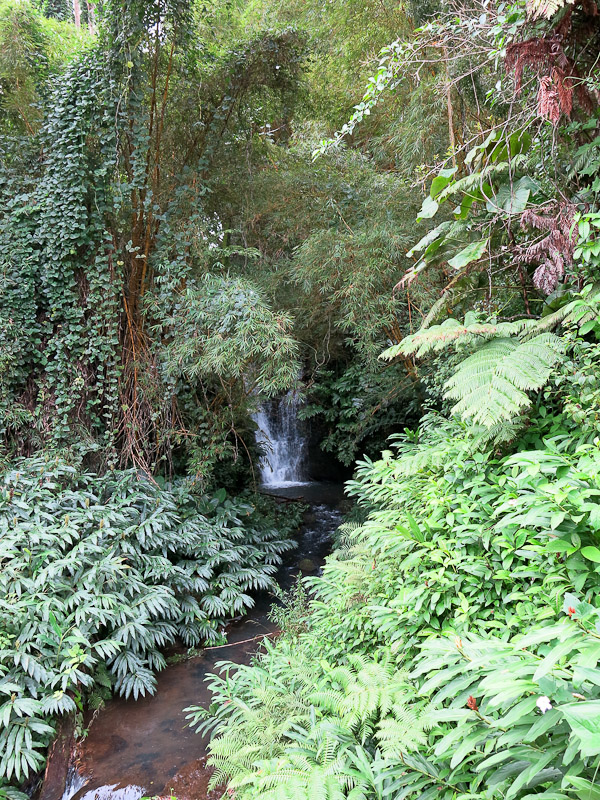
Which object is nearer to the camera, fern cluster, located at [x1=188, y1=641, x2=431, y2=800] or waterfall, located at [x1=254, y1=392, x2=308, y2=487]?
fern cluster, located at [x1=188, y1=641, x2=431, y2=800]

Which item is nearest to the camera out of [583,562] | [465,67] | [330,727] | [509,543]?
[583,562]

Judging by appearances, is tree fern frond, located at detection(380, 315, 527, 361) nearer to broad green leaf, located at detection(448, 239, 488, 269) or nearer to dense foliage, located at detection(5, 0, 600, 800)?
dense foliage, located at detection(5, 0, 600, 800)

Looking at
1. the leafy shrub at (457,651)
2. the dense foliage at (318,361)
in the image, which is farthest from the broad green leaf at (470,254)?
the leafy shrub at (457,651)

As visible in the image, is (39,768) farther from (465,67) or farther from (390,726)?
(465,67)

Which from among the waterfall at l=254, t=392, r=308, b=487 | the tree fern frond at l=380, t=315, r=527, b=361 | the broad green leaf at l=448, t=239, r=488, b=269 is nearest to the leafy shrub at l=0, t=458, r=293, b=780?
the tree fern frond at l=380, t=315, r=527, b=361

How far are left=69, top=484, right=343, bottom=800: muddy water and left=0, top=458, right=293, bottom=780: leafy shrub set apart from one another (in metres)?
0.16

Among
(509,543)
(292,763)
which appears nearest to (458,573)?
(509,543)

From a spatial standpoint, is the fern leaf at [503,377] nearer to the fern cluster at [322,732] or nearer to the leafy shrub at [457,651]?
the leafy shrub at [457,651]

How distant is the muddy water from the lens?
2877 mm

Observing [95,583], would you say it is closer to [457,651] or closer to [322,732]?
[322,732]

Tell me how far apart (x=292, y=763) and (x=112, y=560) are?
252 cm

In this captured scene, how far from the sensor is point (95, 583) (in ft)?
12.0

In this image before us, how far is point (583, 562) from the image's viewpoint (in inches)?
57.3

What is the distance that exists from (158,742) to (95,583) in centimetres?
120
